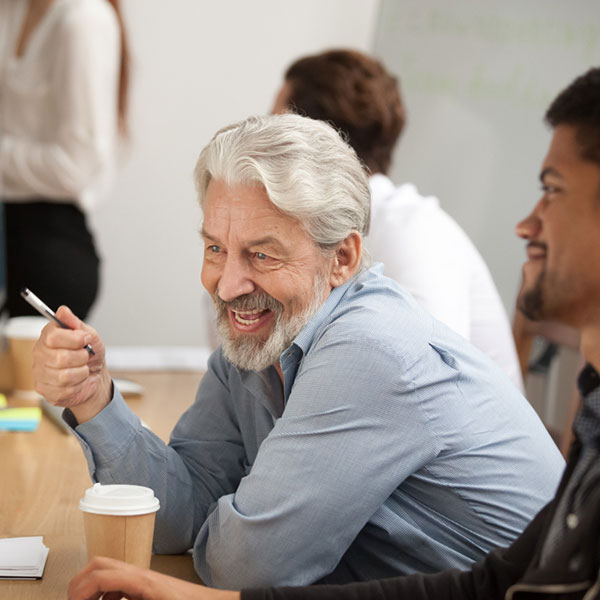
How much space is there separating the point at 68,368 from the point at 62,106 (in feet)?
4.36

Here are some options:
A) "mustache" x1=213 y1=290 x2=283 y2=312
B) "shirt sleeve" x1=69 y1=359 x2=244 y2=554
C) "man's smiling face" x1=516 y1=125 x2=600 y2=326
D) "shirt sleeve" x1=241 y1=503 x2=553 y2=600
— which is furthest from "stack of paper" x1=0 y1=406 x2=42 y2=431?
"man's smiling face" x1=516 y1=125 x2=600 y2=326

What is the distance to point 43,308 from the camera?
1.26m

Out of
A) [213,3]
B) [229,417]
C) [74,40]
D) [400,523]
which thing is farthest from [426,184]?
[400,523]

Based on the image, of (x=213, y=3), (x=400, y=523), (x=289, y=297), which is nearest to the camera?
(x=400, y=523)

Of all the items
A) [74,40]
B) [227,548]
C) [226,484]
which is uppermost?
[74,40]

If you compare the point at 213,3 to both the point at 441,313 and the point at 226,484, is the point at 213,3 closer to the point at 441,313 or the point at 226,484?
the point at 441,313

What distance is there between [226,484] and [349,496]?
Result: 0.43m

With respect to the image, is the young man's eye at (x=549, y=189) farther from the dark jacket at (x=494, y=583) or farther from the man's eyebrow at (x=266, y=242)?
Answer: the man's eyebrow at (x=266, y=242)

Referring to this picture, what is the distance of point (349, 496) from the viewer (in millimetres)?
1118

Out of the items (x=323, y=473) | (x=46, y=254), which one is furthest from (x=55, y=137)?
(x=323, y=473)

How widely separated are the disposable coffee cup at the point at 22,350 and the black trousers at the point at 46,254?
0.42 metres

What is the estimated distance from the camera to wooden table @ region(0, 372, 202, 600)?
1160mm

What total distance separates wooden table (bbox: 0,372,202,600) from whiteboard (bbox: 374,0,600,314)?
5.55ft

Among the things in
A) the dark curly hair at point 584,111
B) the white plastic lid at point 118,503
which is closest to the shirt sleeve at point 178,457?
the white plastic lid at point 118,503
